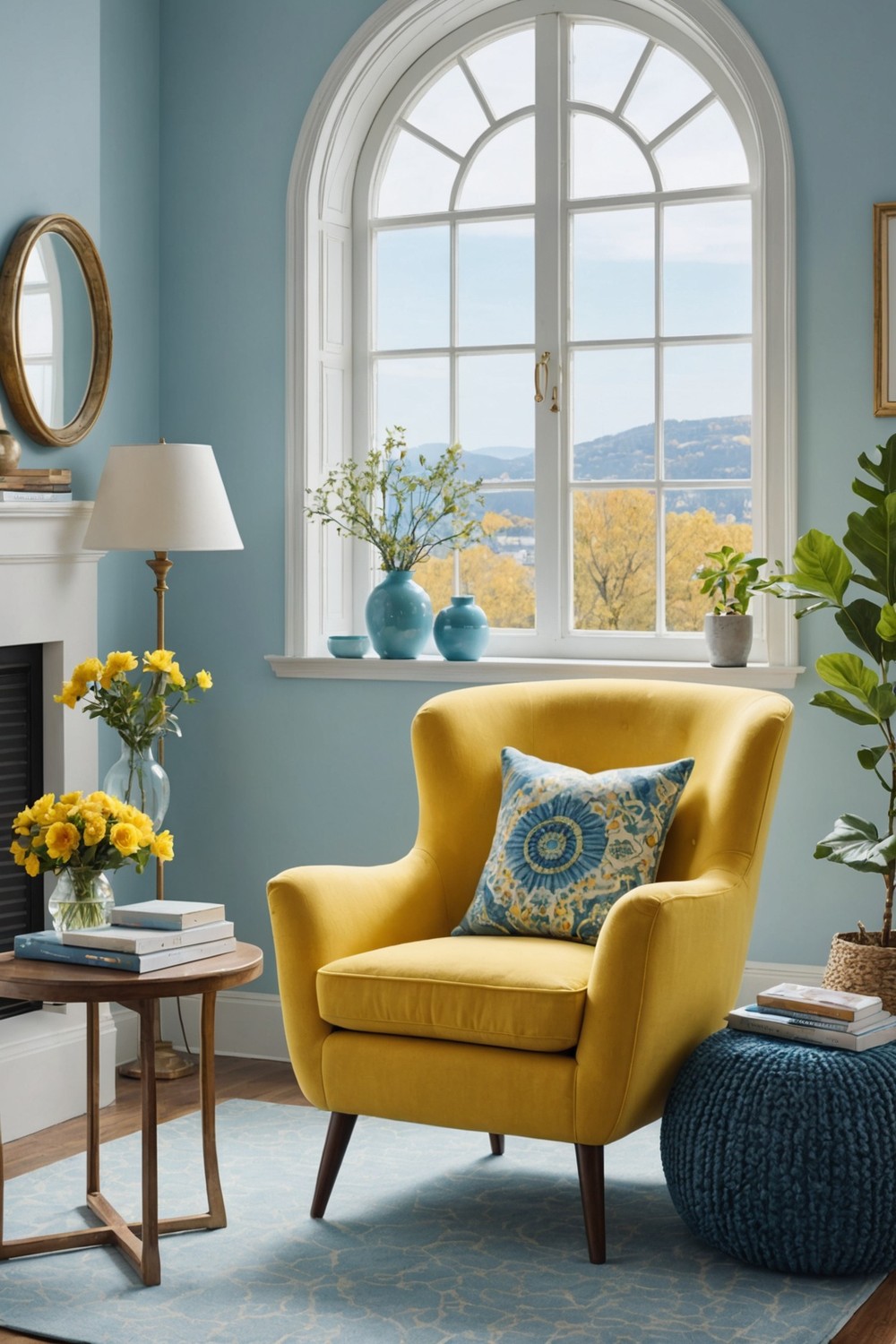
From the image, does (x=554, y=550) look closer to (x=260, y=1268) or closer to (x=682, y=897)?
(x=682, y=897)

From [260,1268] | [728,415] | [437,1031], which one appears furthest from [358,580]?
[260,1268]

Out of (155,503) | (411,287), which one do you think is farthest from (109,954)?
(411,287)

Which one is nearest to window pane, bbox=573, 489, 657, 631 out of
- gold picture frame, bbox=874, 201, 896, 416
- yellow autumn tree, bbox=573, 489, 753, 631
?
yellow autumn tree, bbox=573, 489, 753, 631

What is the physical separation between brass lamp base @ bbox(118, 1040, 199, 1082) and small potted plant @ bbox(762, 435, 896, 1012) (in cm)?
167

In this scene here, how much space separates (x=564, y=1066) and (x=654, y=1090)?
0.68 ft

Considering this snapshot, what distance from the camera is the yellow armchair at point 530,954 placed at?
9.02 feet

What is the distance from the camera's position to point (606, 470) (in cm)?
416

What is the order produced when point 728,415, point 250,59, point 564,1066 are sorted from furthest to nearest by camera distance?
point 250,59 < point 728,415 < point 564,1066

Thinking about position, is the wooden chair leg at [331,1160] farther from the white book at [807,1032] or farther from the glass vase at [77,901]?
the white book at [807,1032]

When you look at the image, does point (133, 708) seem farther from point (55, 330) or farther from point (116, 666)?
point (55, 330)

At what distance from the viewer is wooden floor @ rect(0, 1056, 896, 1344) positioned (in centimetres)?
336

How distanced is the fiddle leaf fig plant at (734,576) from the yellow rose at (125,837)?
1.50 metres

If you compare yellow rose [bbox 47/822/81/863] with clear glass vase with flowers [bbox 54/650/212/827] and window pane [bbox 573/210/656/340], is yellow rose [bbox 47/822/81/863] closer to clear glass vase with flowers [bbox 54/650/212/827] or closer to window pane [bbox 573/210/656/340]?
clear glass vase with flowers [bbox 54/650/212/827]

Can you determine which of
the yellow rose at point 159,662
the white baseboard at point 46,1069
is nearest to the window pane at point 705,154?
the yellow rose at point 159,662
